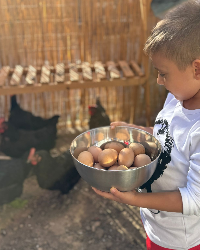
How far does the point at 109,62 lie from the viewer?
2.71 metres

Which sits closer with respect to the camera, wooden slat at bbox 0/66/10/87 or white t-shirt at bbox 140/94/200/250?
white t-shirt at bbox 140/94/200/250

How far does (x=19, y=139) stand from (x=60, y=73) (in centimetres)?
72

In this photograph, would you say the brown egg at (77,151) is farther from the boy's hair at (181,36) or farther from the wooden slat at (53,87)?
the wooden slat at (53,87)

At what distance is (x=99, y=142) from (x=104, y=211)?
1017 mm

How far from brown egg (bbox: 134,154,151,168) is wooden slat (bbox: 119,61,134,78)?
1524 mm

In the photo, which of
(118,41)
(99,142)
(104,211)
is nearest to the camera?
(99,142)

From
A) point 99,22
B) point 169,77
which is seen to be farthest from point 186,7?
point 99,22

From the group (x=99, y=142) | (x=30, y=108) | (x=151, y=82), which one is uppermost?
(x=99, y=142)

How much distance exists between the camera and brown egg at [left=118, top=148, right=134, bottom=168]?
3.20 feet

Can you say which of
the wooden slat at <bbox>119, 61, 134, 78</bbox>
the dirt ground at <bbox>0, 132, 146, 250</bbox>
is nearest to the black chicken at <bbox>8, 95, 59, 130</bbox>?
the dirt ground at <bbox>0, 132, 146, 250</bbox>

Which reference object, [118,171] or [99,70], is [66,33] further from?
[118,171]

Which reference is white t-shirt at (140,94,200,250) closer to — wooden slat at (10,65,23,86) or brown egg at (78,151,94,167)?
brown egg at (78,151,94,167)

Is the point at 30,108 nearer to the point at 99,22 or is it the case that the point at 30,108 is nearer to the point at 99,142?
the point at 99,22

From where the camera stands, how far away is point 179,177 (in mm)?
949
